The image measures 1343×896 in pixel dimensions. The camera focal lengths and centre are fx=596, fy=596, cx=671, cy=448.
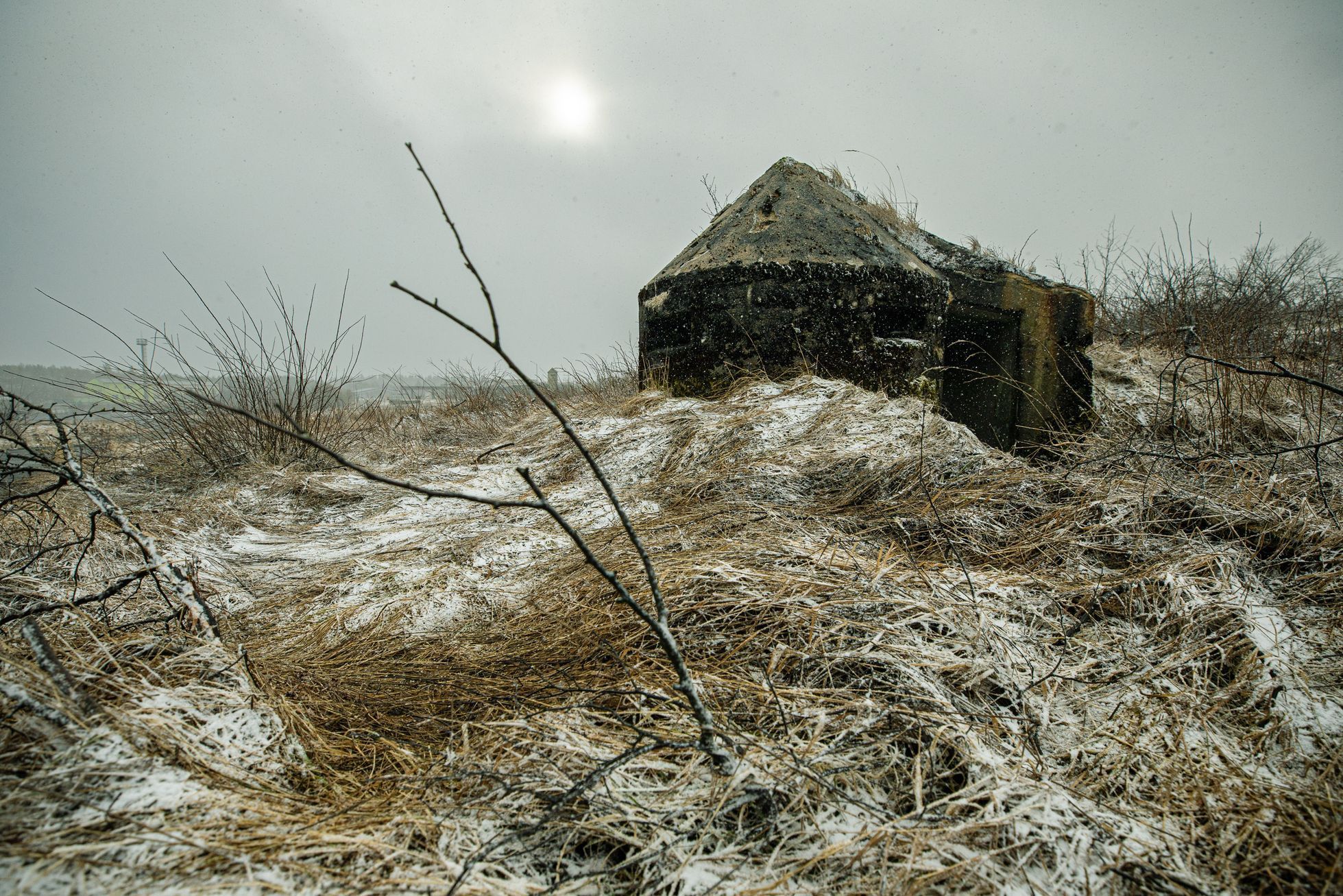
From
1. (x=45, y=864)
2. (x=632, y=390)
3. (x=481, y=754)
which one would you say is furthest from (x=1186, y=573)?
(x=632, y=390)

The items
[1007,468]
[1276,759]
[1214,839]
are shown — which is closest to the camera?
[1214,839]

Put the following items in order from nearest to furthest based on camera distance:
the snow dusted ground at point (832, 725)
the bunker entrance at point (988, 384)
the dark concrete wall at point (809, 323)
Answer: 1. the snow dusted ground at point (832, 725)
2. the dark concrete wall at point (809, 323)
3. the bunker entrance at point (988, 384)

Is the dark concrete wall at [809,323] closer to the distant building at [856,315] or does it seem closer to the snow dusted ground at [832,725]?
the distant building at [856,315]

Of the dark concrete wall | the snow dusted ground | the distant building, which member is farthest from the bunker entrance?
the snow dusted ground

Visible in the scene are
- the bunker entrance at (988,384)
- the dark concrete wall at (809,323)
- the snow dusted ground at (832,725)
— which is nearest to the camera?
the snow dusted ground at (832,725)

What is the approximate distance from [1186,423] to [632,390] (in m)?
5.49

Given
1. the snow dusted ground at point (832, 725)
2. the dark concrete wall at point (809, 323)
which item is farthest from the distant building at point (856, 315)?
the snow dusted ground at point (832, 725)

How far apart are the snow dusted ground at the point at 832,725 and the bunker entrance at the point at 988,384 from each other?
2.25m

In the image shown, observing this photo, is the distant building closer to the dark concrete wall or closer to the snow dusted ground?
the dark concrete wall

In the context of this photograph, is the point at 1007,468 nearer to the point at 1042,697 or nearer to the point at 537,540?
the point at 1042,697

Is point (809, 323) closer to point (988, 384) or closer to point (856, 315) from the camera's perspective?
point (856, 315)

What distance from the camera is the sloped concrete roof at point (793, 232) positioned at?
3.48m

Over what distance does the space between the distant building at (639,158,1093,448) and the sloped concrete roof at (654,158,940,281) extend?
0.01 m

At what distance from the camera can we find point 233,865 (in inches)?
26.9
